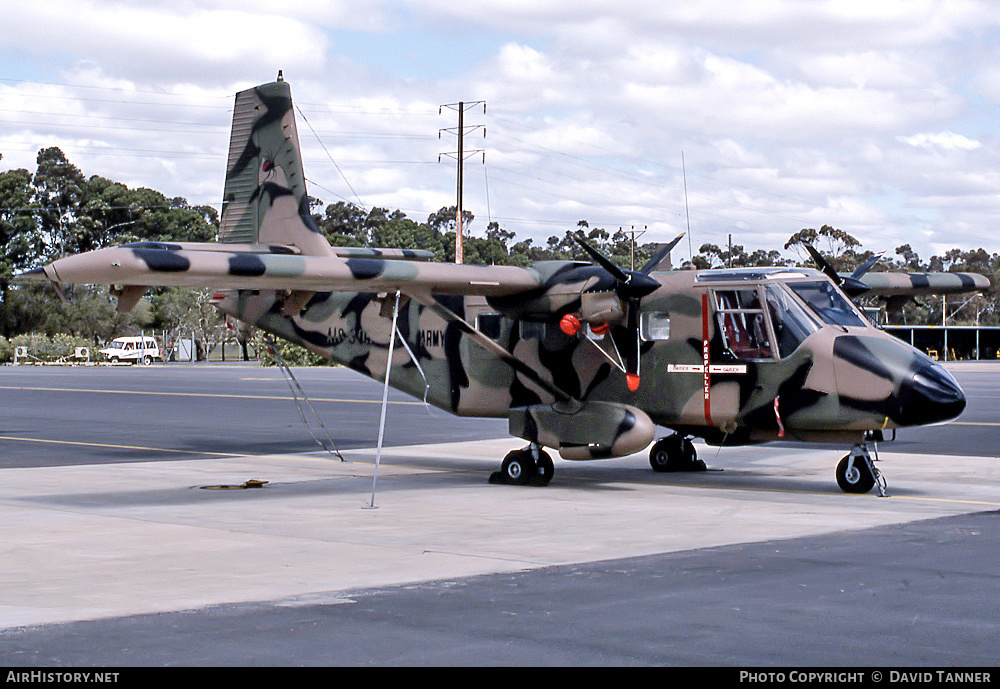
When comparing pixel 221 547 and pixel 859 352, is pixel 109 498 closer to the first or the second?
pixel 221 547

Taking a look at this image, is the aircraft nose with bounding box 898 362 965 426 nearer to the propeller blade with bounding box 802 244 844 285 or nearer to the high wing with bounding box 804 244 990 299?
the propeller blade with bounding box 802 244 844 285

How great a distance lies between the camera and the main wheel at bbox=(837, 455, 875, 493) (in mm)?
16609

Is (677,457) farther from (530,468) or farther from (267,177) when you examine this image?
(267,177)

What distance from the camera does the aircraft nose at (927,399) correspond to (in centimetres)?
1545

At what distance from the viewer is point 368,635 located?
7.84 m

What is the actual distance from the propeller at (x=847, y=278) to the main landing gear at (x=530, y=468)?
5206mm

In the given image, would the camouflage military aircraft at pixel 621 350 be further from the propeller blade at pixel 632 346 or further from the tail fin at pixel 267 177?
the tail fin at pixel 267 177

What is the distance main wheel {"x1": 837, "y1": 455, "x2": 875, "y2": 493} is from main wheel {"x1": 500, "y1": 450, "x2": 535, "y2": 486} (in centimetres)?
454

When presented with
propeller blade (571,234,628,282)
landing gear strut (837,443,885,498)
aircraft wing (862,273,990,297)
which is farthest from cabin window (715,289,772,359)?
aircraft wing (862,273,990,297)

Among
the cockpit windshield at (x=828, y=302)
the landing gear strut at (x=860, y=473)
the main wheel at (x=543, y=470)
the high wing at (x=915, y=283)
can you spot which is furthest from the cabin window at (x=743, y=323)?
the high wing at (x=915, y=283)

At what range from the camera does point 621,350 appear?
17656mm

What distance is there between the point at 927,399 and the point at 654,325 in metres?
4.02

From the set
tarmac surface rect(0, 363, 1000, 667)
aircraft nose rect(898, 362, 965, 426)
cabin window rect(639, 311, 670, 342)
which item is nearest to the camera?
tarmac surface rect(0, 363, 1000, 667)

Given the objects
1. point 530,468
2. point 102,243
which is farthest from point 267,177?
point 102,243
